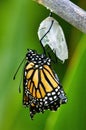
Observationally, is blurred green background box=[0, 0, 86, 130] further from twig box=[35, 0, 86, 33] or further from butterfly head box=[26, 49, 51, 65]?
twig box=[35, 0, 86, 33]

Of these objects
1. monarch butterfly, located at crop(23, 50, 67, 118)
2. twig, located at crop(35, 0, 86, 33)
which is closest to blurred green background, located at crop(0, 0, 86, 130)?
monarch butterfly, located at crop(23, 50, 67, 118)

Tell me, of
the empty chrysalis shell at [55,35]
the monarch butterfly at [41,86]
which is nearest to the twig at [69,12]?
the empty chrysalis shell at [55,35]

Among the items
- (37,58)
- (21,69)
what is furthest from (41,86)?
(21,69)

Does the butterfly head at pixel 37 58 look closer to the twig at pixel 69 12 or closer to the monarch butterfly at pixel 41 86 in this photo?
the monarch butterfly at pixel 41 86

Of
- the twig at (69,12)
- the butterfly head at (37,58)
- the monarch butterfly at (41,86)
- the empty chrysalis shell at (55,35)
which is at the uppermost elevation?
the twig at (69,12)

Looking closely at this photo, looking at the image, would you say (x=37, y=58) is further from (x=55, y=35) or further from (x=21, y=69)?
(x=21, y=69)

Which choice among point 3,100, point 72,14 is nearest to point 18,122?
point 3,100
